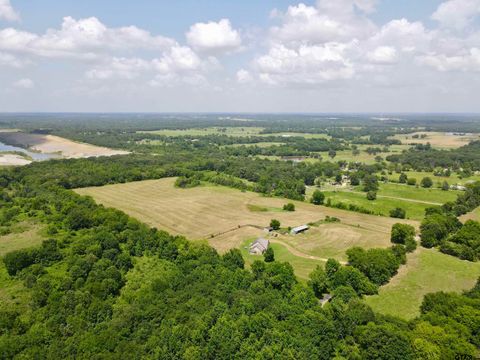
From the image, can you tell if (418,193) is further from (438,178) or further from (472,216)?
(438,178)

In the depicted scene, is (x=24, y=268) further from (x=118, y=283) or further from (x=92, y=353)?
(x=92, y=353)

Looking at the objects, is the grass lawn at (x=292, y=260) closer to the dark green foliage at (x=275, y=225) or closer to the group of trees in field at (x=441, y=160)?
the dark green foliage at (x=275, y=225)

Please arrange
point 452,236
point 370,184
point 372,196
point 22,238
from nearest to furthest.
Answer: point 452,236
point 22,238
point 372,196
point 370,184

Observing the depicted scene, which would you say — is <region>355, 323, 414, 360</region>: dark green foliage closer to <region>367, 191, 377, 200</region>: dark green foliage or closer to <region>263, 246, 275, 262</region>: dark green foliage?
<region>263, 246, 275, 262</region>: dark green foliage

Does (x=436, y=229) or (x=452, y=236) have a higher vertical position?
(x=436, y=229)

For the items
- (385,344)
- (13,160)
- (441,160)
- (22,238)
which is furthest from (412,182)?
(13,160)

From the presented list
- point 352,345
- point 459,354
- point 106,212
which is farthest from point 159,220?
point 459,354
